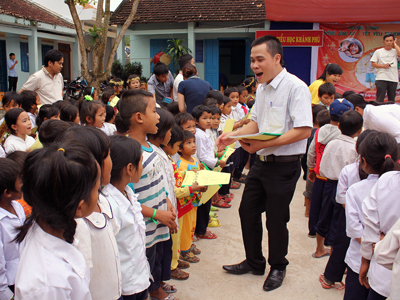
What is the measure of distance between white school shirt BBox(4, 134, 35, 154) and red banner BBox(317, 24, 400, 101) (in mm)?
8952

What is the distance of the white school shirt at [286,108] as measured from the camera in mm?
2575

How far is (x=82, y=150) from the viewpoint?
3.90ft

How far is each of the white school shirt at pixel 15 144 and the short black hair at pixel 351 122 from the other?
285 cm

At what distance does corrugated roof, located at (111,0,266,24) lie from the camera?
40.0ft

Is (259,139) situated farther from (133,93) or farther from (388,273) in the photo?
(388,273)

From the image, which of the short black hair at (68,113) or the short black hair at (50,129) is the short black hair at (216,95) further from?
the short black hair at (50,129)

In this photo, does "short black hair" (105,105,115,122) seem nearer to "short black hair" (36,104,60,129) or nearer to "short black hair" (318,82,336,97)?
"short black hair" (36,104,60,129)

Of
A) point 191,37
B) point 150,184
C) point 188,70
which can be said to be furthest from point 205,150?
point 191,37

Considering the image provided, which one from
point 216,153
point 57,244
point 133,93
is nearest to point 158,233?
point 133,93

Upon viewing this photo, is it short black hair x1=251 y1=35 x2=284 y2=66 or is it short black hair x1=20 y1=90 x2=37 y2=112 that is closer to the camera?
short black hair x1=251 y1=35 x2=284 y2=66

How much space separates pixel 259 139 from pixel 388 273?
1212 mm

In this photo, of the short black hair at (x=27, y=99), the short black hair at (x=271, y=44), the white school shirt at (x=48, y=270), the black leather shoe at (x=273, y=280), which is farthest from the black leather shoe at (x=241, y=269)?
the short black hair at (x=27, y=99)

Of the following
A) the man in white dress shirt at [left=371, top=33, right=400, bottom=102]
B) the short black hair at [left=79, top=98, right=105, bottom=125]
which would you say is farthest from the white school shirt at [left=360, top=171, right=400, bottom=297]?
the man in white dress shirt at [left=371, top=33, right=400, bottom=102]

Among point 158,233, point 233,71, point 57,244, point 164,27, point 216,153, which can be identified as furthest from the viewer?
point 233,71
